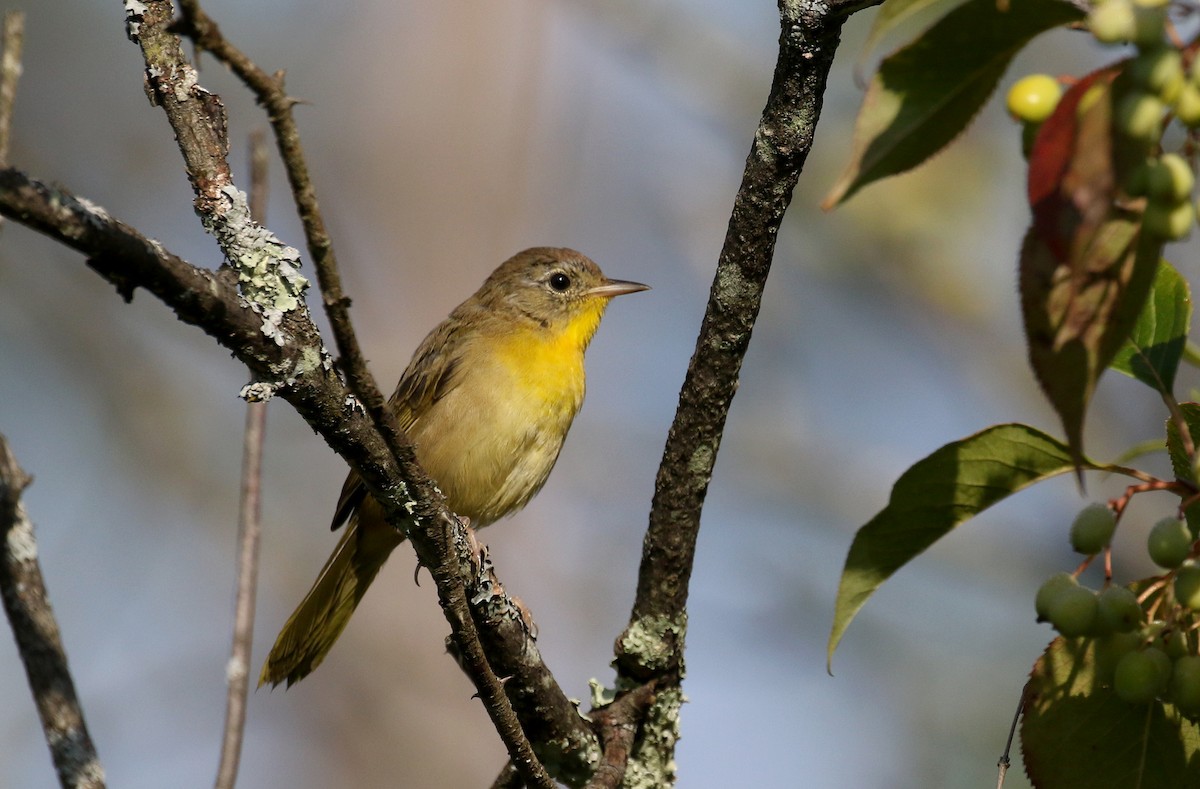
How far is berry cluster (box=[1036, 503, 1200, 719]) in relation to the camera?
1.61 metres

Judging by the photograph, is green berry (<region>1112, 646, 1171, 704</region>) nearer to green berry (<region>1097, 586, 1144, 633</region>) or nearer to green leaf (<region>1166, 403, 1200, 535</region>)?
green berry (<region>1097, 586, 1144, 633</region>)

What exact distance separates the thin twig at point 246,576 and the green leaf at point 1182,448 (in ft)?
6.34

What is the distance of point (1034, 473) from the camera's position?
6.35 feet

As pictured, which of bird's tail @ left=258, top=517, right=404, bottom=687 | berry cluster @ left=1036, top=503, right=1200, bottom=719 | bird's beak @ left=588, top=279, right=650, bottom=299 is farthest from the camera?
bird's beak @ left=588, top=279, right=650, bottom=299

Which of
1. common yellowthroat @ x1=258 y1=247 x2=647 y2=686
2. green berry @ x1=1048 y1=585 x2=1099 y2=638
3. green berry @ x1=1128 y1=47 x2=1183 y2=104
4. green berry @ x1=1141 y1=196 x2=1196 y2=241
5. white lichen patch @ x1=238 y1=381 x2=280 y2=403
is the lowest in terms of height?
white lichen patch @ x1=238 y1=381 x2=280 y2=403

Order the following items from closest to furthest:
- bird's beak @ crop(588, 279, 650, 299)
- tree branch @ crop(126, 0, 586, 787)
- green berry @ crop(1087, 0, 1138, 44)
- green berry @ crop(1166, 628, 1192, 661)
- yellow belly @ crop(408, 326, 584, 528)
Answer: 1. green berry @ crop(1087, 0, 1138, 44)
2. green berry @ crop(1166, 628, 1192, 661)
3. tree branch @ crop(126, 0, 586, 787)
4. yellow belly @ crop(408, 326, 584, 528)
5. bird's beak @ crop(588, 279, 650, 299)

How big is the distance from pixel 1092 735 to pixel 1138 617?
39cm

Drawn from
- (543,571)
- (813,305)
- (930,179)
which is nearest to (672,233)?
(813,305)

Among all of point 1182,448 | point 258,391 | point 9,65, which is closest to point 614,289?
point 9,65

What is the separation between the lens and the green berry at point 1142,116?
51.8 inches

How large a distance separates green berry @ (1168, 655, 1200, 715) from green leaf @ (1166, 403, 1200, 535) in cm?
36

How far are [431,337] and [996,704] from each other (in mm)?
4390

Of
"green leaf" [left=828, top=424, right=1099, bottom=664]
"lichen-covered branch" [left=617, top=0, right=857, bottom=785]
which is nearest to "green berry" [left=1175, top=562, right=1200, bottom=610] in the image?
"green leaf" [left=828, top=424, right=1099, bottom=664]

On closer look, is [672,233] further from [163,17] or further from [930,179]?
[163,17]
